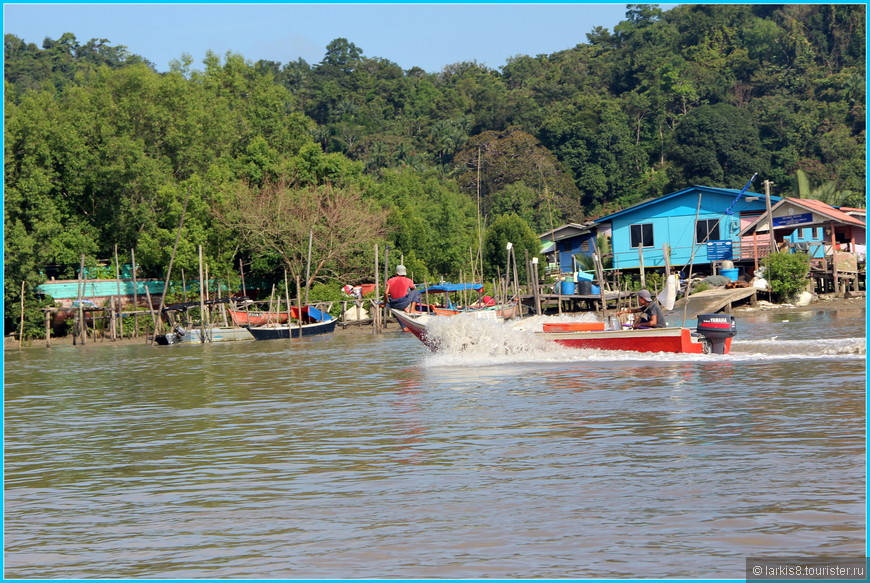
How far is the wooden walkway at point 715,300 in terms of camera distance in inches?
1532

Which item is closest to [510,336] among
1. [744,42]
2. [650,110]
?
[650,110]

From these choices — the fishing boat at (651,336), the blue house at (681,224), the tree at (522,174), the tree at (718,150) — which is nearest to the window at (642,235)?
the blue house at (681,224)

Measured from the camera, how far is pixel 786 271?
1608 inches

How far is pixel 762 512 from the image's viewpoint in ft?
26.9

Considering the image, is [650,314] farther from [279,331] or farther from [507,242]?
[507,242]

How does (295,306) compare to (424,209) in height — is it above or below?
below

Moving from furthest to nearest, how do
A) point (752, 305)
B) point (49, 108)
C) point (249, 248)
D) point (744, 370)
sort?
point (49, 108)
point (249, 248)
point (752, 305)
point (744, 370)

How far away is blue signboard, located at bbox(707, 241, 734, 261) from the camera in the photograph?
1816 inches

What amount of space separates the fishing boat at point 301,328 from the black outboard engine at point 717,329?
21394 mm

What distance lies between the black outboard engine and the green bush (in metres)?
22.4

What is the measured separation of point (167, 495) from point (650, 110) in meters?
76.0

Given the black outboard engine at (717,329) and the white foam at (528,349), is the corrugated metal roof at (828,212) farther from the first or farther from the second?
the black outboard engine at (717,329)

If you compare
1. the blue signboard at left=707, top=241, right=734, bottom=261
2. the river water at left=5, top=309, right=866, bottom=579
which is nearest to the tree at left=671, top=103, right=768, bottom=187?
the blue signboard at left=707, top=241, right=734, bottom=261

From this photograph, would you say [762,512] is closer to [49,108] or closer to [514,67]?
[49,108]
